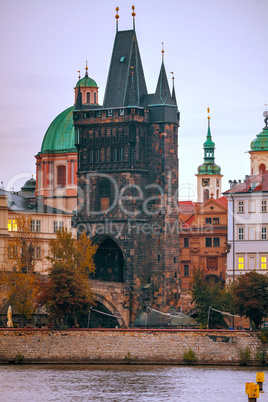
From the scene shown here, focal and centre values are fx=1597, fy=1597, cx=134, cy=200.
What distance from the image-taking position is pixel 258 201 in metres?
157

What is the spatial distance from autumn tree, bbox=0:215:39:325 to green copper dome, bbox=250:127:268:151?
56.3 m

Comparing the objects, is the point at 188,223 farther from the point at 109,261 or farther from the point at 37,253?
the point at 37,253

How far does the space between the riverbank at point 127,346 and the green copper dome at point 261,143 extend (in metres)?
72.8

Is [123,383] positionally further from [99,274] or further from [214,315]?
[99,274]

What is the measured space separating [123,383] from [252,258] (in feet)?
148

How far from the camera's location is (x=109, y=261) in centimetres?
15525

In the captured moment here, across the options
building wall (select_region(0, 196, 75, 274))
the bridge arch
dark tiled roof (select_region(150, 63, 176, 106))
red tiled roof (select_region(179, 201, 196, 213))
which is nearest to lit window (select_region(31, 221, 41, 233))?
building wall (select_region(0, 196, 75, 274))

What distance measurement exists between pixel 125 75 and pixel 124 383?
1897 inches

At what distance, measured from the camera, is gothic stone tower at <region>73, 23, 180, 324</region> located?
501 feet

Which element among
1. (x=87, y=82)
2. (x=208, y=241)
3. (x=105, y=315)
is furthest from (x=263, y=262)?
(x=87, y=82)

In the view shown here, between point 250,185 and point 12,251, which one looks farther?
point 250,185

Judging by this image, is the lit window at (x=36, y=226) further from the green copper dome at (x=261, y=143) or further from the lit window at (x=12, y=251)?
the green copper dome at (x=261, y=143)

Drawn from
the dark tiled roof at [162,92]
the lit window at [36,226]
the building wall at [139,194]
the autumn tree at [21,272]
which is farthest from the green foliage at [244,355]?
the lit window at [36,226]

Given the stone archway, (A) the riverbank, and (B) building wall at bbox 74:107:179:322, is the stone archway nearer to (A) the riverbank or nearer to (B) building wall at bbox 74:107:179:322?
(B) building wall at bbox 74:107:179:322
